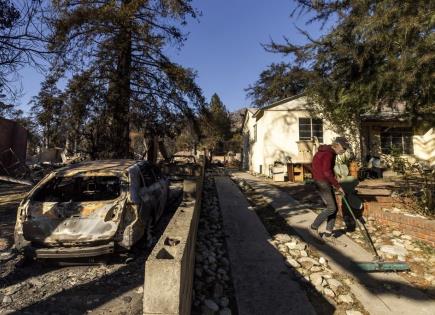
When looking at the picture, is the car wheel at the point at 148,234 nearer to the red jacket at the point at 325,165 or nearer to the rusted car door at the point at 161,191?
the rusted car door at the point at 161,191

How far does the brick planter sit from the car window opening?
16.1 feet

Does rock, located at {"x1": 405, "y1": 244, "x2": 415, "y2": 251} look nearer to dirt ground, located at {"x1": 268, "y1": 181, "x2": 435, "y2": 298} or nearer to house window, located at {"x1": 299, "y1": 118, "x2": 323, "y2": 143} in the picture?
dirt ground, located at {"x1": 268, "y1": 181, "x2": 435, "y2": 298}

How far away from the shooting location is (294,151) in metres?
18.1

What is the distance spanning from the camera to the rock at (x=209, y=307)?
3567mm

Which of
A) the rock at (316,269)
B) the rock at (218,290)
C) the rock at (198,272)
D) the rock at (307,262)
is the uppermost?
the rock at (198,272)

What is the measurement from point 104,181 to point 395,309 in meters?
5.01

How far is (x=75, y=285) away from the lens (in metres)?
4.33

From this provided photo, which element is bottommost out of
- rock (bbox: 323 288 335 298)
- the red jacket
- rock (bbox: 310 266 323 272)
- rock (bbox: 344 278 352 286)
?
rock (bbox: 323 288 335 298)

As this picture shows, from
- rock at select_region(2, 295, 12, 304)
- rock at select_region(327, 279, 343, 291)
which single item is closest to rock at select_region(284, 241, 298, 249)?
rock at select_region(327, 279, 343, 291)

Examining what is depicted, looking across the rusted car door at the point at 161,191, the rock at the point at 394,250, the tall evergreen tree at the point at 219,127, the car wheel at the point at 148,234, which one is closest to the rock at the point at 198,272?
the car wheel at the point at 148,234

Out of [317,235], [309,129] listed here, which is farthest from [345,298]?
[309,129]

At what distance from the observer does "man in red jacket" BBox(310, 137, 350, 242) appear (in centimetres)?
607

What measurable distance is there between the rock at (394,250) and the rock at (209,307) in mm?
3215

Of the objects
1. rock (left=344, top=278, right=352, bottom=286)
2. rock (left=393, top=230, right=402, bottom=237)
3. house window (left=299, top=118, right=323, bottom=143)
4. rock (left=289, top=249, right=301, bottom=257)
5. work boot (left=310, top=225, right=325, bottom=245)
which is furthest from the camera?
house window (left=299, top=118, right=323, bottom=143)
